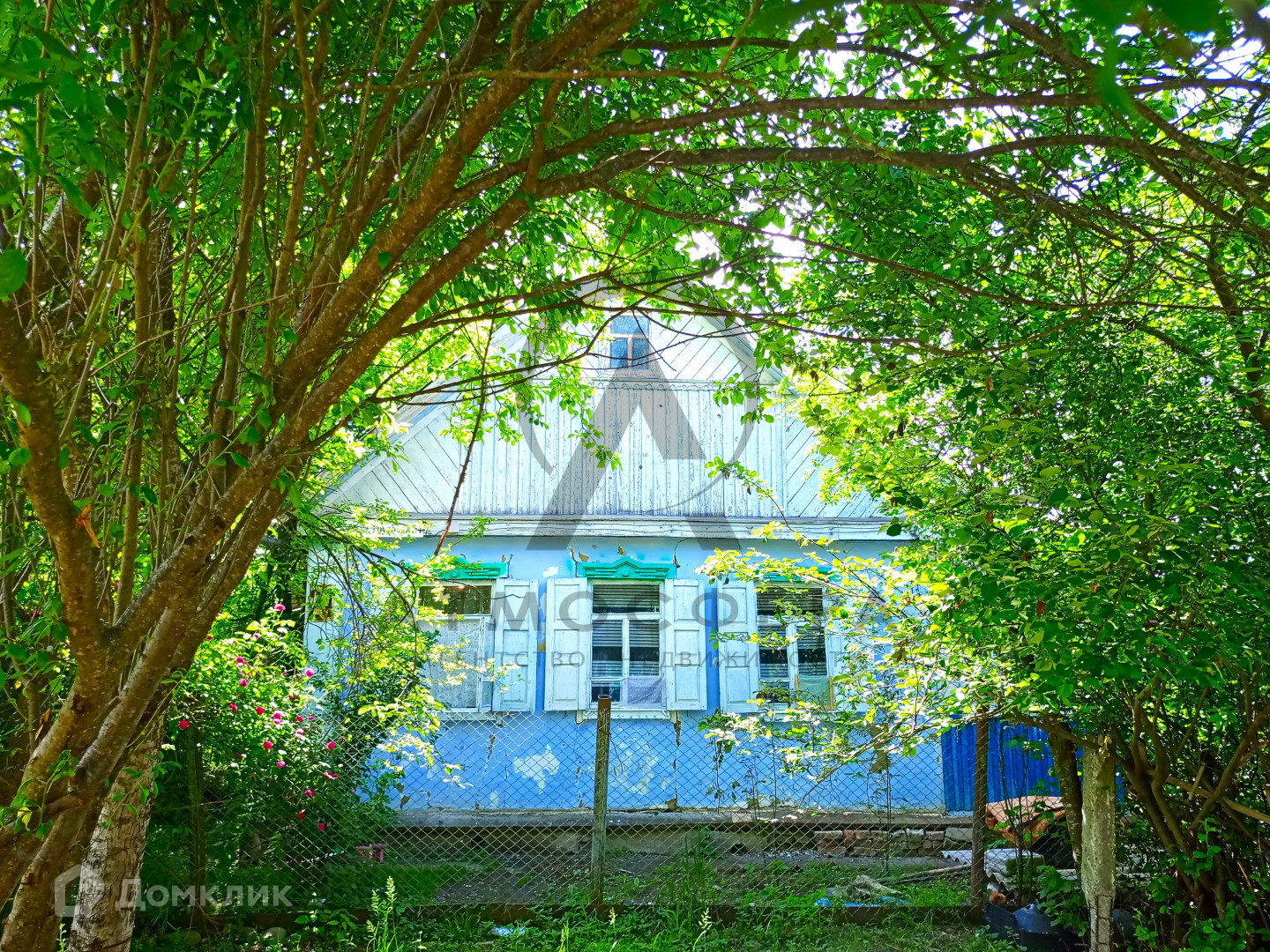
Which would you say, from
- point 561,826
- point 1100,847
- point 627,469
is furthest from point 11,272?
point 627,469

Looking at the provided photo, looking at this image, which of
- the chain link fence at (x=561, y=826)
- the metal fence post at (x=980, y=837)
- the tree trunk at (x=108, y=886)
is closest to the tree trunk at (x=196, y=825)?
the chain link fence at (x=561, y=826)

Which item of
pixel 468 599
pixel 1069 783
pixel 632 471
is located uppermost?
pixel 632 471

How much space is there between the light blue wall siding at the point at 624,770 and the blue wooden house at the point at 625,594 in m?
0.02

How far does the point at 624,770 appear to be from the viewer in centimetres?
859

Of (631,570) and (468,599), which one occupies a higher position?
(631,570)

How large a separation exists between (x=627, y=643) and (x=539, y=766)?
1.50m

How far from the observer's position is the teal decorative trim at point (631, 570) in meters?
9.37

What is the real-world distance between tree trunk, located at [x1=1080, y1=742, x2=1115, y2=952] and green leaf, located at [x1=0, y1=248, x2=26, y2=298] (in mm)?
4577

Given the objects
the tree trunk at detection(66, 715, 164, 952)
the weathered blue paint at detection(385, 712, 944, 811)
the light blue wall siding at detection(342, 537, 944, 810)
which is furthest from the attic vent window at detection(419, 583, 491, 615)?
the tree trunk at detection(66, 715, 164, 952)

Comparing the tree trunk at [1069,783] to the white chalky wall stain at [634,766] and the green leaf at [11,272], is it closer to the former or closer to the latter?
the white chalky wall stain at [634,766]

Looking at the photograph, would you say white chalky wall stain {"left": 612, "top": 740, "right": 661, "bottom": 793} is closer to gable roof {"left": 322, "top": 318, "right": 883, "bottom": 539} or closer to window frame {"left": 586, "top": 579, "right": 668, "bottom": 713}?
window frame {"left": 586, "top": 579, "right": 668, "bottom": 713}

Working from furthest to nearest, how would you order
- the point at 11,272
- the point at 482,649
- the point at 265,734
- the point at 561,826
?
the point at 482,649 → the point at 561,826 → the point at 265,734 → the point at 11,272

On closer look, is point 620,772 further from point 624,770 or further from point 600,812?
point 600,812

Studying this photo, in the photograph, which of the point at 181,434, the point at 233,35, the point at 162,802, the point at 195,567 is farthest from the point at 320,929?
the point at 233,35
